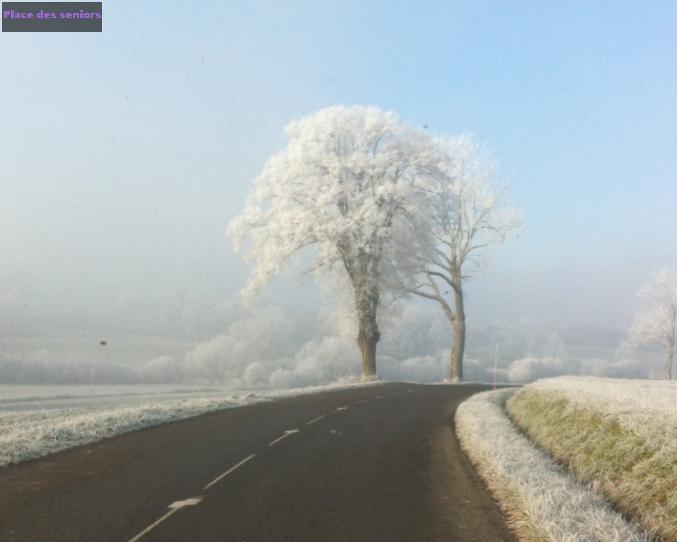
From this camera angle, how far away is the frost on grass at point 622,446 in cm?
838

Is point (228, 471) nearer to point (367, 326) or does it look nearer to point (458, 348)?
point (367, 326)

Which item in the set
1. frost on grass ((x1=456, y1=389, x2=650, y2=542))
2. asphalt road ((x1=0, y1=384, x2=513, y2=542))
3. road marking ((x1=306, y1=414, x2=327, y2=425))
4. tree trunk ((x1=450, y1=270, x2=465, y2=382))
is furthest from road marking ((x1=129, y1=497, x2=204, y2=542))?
tree trunk ((x1=450, y1=270, x2=465, y2=382))

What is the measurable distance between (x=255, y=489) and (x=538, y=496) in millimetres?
4033

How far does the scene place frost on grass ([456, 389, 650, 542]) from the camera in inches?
289

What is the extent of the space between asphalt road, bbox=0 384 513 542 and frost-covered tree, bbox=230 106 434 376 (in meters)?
22.1

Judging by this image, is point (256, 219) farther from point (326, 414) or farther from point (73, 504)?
point (73, 504)

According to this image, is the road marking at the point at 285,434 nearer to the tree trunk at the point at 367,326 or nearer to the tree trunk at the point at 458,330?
the tree trunk at the point at 367,326

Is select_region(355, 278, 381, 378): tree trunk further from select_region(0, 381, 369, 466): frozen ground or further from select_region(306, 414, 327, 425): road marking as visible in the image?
select_region(306, 414, 327, 425): road marking

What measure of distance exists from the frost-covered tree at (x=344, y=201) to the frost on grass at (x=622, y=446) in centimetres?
2280

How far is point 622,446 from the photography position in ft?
34.3

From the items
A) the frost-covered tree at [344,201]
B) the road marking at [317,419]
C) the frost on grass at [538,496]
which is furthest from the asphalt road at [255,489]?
the frost-covered tree at [344,201]

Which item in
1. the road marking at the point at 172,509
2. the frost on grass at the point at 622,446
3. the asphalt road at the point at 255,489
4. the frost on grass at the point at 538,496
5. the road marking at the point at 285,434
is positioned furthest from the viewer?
the road marking at the point at 285,434

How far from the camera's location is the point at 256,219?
40406mm

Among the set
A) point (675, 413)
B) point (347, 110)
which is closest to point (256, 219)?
point (347, 110)
